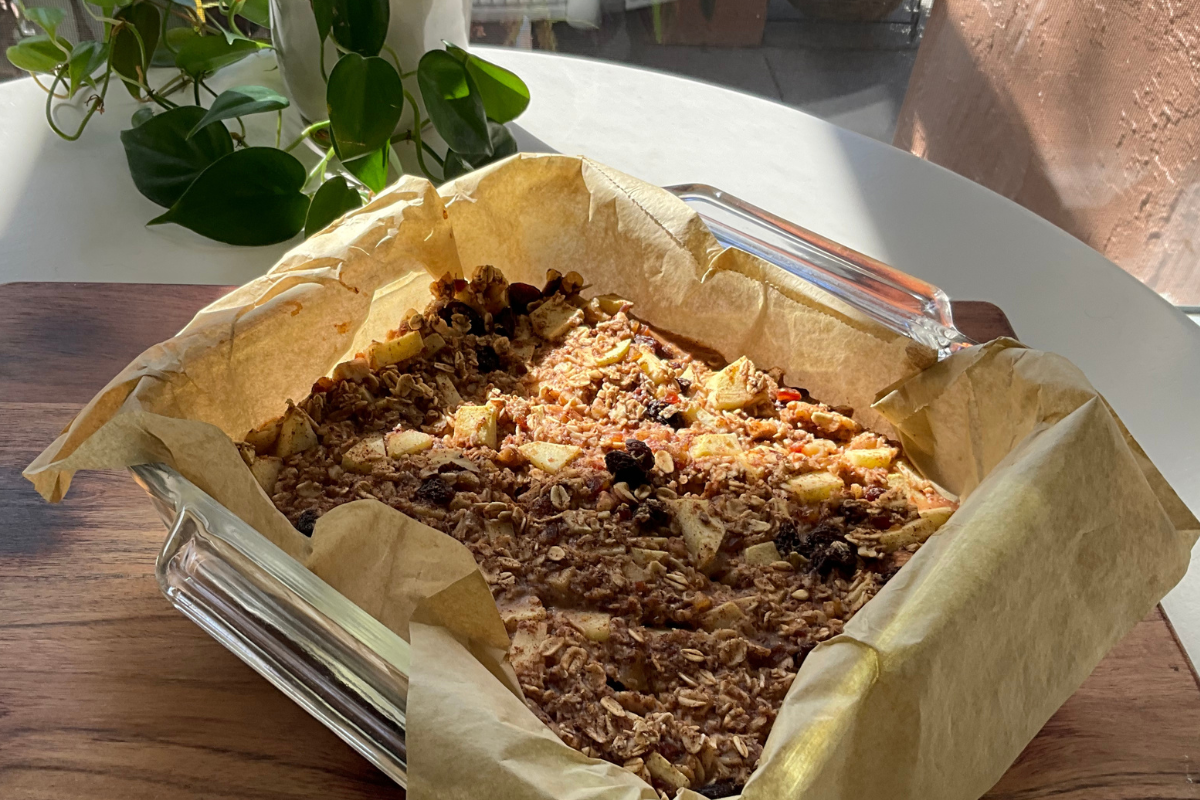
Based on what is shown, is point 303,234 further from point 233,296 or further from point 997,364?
point 997,364

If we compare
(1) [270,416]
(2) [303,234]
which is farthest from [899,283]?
(2) [303,234]

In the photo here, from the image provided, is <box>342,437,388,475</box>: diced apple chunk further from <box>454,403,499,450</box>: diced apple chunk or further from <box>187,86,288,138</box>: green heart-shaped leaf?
<box>187,86,288,138</box>: green heart-shaped leaf

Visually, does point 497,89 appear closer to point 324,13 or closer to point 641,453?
point 324,13

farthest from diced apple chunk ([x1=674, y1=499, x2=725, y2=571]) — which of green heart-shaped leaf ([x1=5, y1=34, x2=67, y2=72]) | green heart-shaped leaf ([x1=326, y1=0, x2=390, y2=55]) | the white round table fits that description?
green heart-shaped leaf ([x1=5, y1=34, x2=67, y2=72])

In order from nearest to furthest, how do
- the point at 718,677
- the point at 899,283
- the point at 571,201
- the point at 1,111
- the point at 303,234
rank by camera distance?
the point at 718,677 < the point at 899,283 < the point at 571,201 < the point at 303,234 < the point at 1,111

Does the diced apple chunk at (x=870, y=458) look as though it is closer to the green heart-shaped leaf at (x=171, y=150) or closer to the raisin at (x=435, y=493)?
the raisin at (x=435, y=493)

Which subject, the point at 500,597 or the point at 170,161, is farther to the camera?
the point at 170,161
